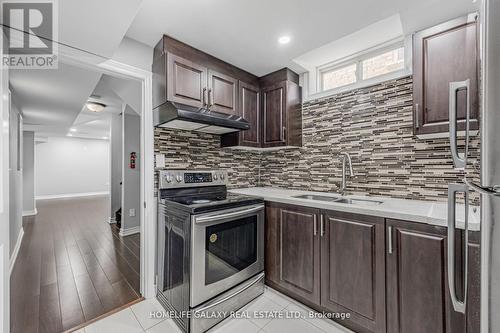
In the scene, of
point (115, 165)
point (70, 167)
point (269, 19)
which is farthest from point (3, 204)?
point (70, 167)

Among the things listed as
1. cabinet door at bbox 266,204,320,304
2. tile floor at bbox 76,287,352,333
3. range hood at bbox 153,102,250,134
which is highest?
range hood at bbox 153,102,250,134

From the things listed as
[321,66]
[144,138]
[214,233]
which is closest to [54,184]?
[144,138]

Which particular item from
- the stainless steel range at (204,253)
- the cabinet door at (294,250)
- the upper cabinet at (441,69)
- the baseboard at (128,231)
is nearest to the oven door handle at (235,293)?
the stainless steel range at (204,253)

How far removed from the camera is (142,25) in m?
1.71

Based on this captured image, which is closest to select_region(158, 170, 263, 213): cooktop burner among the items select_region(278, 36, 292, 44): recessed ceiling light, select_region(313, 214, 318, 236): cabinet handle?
select_region(313, 214, 318, 236): cabinet handle

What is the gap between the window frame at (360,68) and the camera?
6.27 feet

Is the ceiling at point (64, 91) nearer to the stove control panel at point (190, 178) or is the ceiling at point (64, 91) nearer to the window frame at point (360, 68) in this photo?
the stove control panel at point (190, 178)

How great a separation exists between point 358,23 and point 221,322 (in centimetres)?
258

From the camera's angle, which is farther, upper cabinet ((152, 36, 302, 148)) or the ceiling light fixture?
the ceiling light fixture

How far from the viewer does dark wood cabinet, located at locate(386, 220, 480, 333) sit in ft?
3.92

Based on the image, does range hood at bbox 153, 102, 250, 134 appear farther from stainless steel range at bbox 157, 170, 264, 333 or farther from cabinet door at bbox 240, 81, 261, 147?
stainless steel range at bbox 157, 170, 264, 333

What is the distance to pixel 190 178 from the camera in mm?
2240

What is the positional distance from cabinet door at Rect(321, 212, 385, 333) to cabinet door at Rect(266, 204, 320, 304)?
83 millimetres

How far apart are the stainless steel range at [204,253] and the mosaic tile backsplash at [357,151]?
1.40 feet
